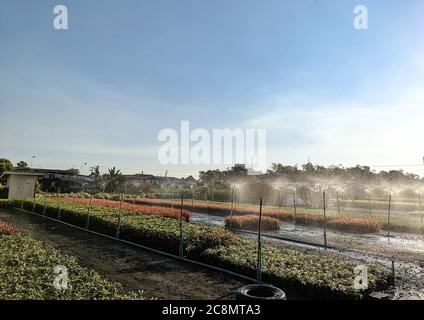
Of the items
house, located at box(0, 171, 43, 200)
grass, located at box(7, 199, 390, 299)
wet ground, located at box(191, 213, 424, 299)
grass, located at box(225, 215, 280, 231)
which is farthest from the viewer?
house, located at box(0, 171, 43, 200)

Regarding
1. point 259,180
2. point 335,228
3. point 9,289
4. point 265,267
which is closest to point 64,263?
point 9,289

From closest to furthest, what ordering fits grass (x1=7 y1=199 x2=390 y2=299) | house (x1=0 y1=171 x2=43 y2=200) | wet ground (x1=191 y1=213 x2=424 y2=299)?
1. grass (x1=7 y1=199 x2=390 y2=299)
2. wet ground (x1=191 y1=213 x2=424 y2=299)
3. house (x1=0 y1=171 x2=43 y2=200)

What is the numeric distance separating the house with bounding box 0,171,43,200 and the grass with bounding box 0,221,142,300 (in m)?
33.9

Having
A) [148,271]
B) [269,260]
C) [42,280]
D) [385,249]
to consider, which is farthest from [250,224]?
[42,280]

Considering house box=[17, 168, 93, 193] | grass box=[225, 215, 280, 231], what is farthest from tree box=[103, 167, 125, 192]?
grass box=[225, 215, 280, 231]

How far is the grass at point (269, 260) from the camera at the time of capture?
367 inches

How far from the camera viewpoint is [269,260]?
37.9 feet

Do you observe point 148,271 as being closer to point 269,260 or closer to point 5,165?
point 269,260

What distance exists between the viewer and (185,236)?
47.4ft

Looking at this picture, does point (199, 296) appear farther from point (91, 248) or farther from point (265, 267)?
point (91, 248)

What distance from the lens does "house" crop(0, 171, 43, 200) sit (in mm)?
40906

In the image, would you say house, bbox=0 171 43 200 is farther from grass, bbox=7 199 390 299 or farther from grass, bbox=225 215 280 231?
grass, bbox=225 215 280 231

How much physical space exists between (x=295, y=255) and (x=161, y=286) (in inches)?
231
